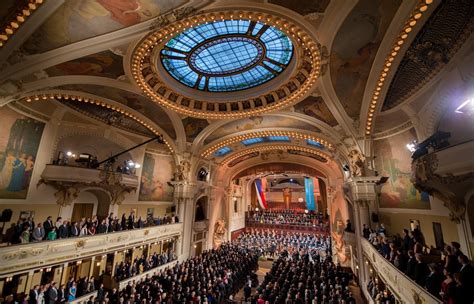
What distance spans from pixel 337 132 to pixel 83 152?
49.0 ft

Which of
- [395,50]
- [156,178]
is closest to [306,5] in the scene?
[395,50]

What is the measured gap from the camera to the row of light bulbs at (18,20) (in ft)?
16.7

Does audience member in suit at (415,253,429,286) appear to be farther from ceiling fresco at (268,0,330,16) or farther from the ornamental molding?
ceiling fresco at (268,0,330,16)

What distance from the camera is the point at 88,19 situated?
614 cm

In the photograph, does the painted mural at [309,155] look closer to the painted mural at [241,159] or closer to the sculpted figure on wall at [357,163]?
the painted mural at [241,159]

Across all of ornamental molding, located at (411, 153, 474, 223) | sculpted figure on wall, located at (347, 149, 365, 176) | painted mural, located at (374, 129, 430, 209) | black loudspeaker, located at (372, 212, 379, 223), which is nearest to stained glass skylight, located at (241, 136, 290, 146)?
sculpted figure on wall, located at (347, 149, 365, 176)

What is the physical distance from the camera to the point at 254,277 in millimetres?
13773

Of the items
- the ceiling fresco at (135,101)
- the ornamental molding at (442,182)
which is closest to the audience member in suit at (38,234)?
the ceiling fresco at (135,101)

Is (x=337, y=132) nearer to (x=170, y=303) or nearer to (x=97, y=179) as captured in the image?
(x=170, y=303)

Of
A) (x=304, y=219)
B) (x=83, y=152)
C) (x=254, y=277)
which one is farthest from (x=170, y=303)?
(x=304, y=219)

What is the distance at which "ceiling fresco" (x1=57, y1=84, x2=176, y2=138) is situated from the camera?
1018 cm

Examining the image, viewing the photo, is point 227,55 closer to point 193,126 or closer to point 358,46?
point 358,46

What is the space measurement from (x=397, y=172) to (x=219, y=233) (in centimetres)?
1562

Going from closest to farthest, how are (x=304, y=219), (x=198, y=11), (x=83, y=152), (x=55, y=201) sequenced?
(x=198, y=11) < (x=55, y=201) < (x=83, y=152) < (x=304, y=219)
